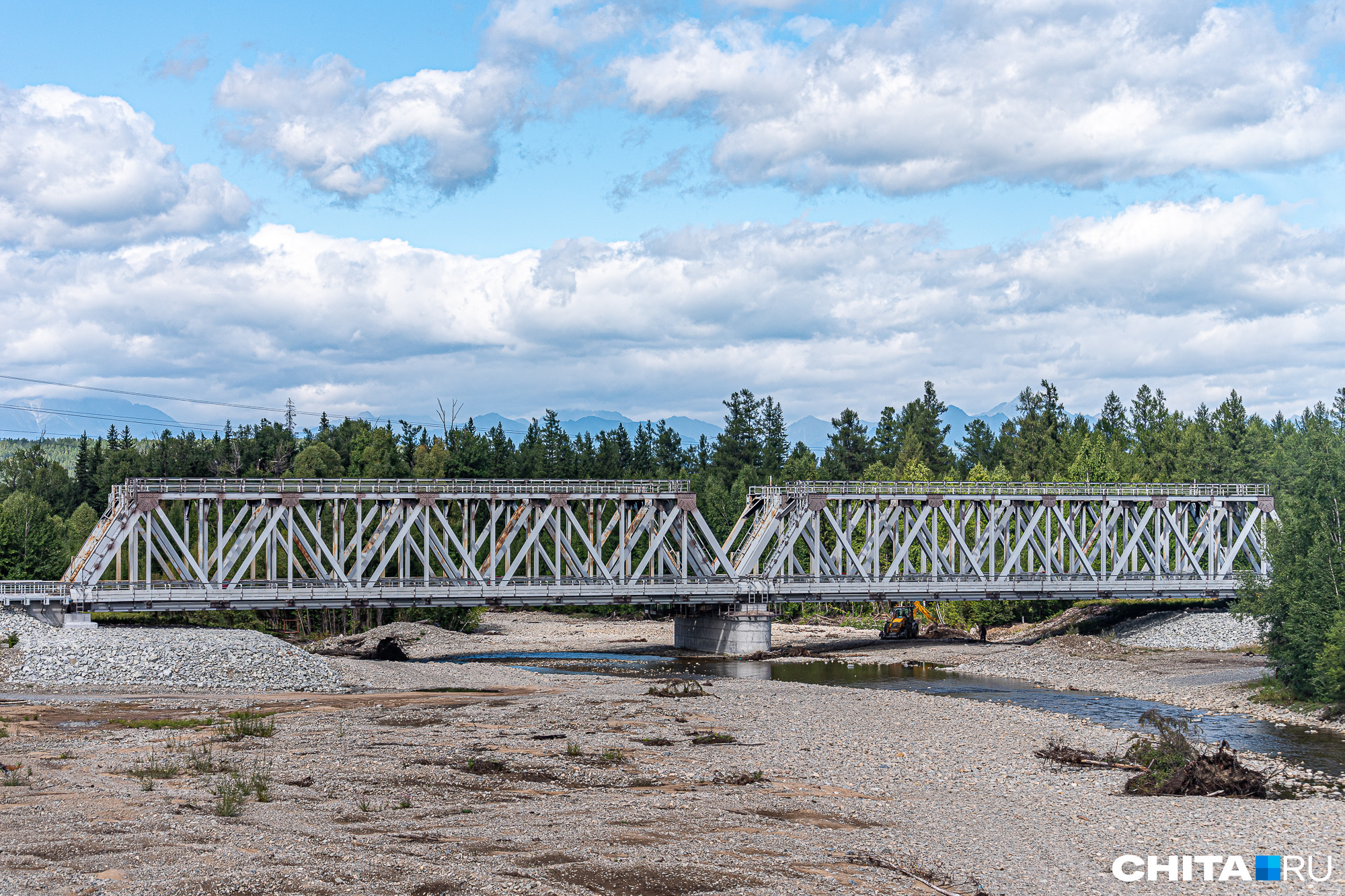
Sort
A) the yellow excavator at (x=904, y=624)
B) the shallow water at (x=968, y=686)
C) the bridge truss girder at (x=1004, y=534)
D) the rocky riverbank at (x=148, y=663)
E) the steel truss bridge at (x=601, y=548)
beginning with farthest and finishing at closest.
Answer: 1. the yellow excavator at (x=904, y=624)
2. the bridge truss girder at (x=1004, y=534)
3. the steel truss bridge at (x=601, y=548)
4. the rocky riverbank at (x=148, y=663)
5. the shallow water at (x=968, y=686)

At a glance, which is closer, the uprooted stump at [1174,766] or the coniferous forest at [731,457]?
the uprooted stump at [1174,766]

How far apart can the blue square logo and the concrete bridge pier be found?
50883 millimetres

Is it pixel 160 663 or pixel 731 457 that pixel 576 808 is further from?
pixel 731 457

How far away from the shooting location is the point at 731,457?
14188 centimetres

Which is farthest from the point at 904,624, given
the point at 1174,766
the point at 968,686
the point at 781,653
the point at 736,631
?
the point at 1174,766

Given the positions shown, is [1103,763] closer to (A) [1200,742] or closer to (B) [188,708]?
(A) [1200,742]

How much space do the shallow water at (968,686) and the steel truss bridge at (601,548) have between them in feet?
16.3

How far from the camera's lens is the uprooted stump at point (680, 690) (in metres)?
48.6

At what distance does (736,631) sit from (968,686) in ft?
68.9

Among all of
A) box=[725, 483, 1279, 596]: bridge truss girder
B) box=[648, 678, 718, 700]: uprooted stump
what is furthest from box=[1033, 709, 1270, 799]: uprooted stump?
box=[725, 483, 1279, 596]: bridge truss girder

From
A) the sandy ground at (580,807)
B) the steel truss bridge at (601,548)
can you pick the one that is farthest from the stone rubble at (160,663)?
the steel truss bridge at (601,548)

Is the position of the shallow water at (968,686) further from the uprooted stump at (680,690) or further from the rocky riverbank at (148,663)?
the rocky riverbank at (148,663)

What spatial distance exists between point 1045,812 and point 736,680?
30.8m

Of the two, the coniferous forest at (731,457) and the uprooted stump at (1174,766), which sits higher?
the coniferous forest at (731,457)
